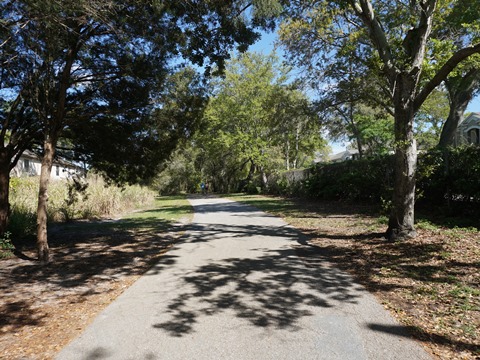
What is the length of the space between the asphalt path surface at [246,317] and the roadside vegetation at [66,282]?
0.31 metres

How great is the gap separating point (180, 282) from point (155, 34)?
543 centimetres

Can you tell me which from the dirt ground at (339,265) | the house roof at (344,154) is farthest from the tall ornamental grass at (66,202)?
the house roof at (344,154)

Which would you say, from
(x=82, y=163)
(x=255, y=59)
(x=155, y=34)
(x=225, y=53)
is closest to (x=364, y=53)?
(x=225, y=53)

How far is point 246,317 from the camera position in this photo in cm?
420

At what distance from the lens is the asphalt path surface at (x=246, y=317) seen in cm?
342

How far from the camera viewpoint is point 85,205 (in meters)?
16.2

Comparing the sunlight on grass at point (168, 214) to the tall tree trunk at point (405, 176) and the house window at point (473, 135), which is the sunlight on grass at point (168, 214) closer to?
the tall tree trunk at point (405, 176)

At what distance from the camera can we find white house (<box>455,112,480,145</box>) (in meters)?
32.5

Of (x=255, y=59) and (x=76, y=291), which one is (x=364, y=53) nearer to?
(x=76, y=291)

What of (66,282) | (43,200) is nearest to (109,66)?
(43,200)

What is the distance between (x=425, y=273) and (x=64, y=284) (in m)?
6.06

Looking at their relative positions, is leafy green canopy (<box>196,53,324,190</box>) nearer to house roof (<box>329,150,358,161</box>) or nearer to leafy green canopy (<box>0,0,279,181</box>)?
leafy green canopy (<box>0,0,279,181</box>)

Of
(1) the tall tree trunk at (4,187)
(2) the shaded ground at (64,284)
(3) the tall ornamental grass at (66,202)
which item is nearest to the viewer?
(2) the shaded ground at (64,284)

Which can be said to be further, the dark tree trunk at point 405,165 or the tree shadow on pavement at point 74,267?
the dark tree trunk at point 405,165
